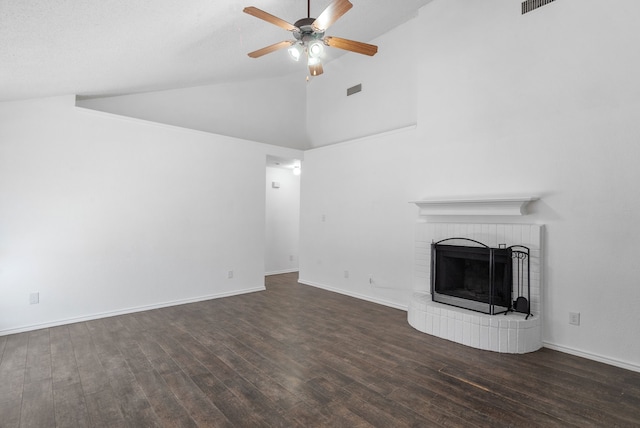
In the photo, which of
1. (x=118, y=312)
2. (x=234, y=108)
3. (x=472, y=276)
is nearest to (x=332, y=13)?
(x=472, y=276)

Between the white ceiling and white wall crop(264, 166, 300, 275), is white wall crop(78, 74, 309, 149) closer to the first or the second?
the white ceiling

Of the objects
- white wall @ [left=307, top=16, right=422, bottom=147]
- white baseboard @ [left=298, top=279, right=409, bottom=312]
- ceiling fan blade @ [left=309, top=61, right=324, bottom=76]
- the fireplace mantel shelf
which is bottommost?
white baseboard @ [left=298, top=279, right=409, bottom=312]

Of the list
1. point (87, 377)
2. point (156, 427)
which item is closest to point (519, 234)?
point (156, 427)

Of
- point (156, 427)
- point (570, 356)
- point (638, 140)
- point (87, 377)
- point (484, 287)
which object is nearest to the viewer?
point (156, 427)

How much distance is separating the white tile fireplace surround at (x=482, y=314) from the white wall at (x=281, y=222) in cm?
380

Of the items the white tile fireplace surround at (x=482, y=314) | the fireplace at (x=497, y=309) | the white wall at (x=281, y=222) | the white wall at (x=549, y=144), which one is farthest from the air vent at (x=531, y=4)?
the white wall at (x=281, y=222)

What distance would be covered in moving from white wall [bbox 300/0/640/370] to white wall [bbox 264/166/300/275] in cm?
299

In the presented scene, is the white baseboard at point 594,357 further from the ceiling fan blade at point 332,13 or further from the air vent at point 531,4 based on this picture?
the ceiling fan blade at point 332,13

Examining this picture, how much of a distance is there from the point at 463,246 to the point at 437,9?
326cm

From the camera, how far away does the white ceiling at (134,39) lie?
2.14 m

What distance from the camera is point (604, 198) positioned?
291 centimetres

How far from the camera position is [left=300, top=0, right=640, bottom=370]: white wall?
2.83 meters

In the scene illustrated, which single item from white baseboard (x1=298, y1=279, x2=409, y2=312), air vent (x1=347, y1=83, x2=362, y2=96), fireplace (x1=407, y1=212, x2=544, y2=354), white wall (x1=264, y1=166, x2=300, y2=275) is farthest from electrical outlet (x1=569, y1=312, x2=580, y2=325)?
white wall (x1=264, y1=166, x2=300, y2=275)

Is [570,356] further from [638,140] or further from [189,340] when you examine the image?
[189,340]
